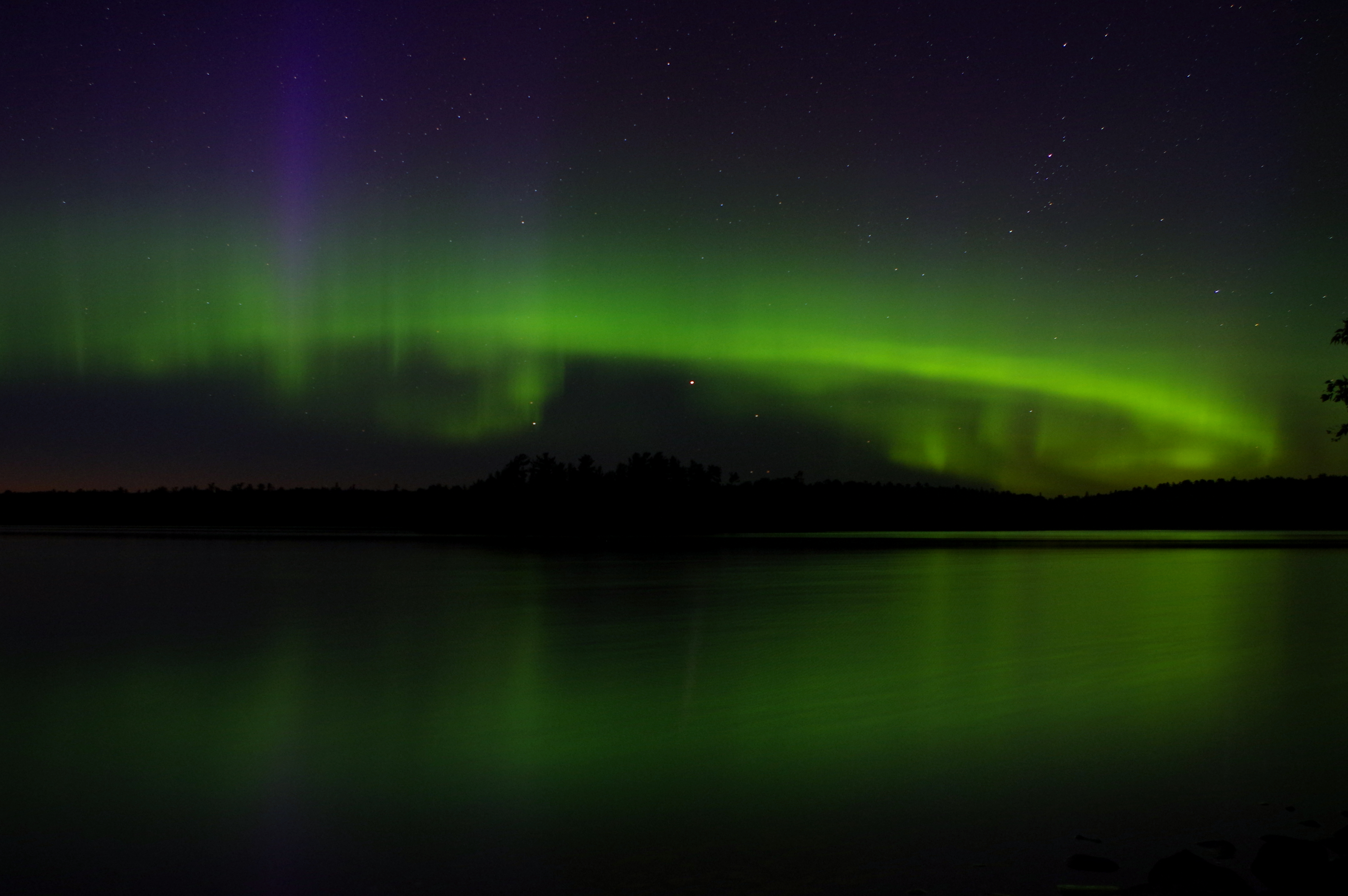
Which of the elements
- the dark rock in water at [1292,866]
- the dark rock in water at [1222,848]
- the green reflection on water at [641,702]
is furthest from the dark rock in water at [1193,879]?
the green reflection on water at [641,702]

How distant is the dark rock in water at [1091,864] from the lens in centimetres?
491

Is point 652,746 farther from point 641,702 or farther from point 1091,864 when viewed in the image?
point 1091,864

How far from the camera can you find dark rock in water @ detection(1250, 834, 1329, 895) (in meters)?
4.39

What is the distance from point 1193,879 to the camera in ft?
14.8

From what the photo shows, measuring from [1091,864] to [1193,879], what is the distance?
21.2 inches

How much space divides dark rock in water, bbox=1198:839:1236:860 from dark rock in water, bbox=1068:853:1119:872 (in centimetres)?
55

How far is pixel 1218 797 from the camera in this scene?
632 centimetres

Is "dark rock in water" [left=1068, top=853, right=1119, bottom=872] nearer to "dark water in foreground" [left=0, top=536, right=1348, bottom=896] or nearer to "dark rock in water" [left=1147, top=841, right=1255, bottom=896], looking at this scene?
"dark water in foreground" [left=0, top=536, right=1348, bottom=896]

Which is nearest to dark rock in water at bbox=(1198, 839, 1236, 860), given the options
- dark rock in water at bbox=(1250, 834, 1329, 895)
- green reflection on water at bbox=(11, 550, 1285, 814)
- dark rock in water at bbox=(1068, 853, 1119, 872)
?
dark rock in water at bbox=(1250, 834, 1329, 895)

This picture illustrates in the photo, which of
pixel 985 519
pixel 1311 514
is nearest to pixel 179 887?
pixel 1311 514

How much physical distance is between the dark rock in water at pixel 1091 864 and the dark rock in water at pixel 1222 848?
1.80 ft

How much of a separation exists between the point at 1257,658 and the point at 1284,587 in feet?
46.1

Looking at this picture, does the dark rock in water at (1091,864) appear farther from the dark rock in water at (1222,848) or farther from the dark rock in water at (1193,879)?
the dark rock in water at (1222,848)

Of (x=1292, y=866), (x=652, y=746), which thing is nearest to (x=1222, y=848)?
(x=1292, y=866)
